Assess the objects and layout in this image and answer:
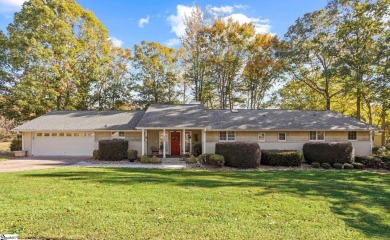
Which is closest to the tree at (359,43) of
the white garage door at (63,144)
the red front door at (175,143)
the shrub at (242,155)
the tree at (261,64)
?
the tree at (261,64)

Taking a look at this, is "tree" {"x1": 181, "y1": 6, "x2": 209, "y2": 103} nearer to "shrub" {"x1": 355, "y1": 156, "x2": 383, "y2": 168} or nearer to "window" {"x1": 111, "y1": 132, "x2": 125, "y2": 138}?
"window" {"x1": 111, "y1": 132, "x2": 125, "y2": 138}

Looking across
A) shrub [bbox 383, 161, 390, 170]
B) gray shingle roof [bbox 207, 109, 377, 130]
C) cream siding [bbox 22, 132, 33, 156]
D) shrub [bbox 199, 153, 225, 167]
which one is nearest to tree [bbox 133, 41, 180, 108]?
gray shingle roof [bbox 207, 109, 377, 130]

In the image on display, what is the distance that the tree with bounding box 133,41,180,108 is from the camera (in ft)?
111

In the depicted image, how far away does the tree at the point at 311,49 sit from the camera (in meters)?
27.5

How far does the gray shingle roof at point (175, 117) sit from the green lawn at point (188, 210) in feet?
30.2

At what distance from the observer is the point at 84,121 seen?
75.0ft

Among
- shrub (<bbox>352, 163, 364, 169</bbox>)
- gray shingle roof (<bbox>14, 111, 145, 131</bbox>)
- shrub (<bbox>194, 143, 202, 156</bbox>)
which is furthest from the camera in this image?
gray shingle roof (<bbox>14, 111, 145, 131</bbox>)

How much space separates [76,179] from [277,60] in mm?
26582

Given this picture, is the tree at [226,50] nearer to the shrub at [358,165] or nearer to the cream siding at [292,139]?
the cream siding at [292,139]

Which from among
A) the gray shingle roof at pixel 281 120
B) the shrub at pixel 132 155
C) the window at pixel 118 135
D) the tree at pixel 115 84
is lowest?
the shrub at pixel 132 155

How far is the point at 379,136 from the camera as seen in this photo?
99.6 ft

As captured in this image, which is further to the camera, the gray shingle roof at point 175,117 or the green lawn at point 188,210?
the gray shingle roof at point 175,117

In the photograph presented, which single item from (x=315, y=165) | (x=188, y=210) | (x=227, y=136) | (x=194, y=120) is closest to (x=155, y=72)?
(x=194, y=120)

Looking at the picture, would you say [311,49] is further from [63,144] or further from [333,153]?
[63,144]
